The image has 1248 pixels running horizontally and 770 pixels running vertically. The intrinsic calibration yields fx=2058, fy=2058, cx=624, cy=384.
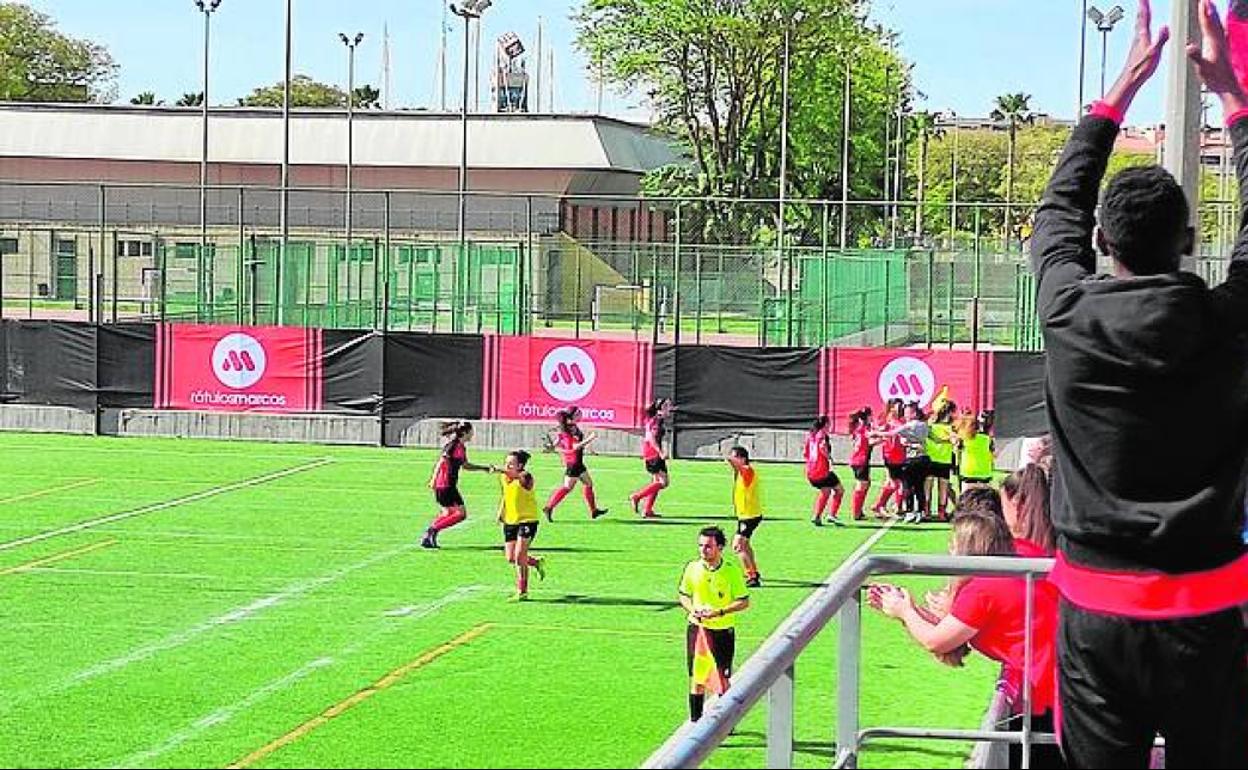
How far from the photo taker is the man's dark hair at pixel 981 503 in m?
7.96

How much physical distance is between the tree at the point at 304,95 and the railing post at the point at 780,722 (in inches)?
5281

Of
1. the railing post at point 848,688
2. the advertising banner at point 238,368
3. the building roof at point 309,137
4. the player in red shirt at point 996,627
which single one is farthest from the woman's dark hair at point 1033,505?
the building roof at point 309,137

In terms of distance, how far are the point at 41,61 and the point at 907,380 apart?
104471 mm

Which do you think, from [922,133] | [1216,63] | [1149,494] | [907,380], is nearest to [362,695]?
[1216,63]

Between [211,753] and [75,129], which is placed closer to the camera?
[211,753]

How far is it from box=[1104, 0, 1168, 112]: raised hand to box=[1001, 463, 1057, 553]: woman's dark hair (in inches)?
126

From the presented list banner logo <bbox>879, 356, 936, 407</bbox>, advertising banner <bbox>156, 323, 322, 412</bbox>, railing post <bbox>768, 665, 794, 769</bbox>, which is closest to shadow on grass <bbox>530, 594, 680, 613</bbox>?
banner logo <bbox>879, 356, 936, 407</bbox>

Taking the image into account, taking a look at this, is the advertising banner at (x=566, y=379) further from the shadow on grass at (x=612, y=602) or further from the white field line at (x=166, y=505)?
the shadow on grass at (x=612, y=602)

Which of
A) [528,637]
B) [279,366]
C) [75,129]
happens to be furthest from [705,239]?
[528,637]

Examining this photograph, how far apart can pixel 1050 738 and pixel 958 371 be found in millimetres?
28915

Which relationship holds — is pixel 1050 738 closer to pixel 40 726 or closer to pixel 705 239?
pixel 40 726

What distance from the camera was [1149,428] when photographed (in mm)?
4090

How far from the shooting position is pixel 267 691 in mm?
15422

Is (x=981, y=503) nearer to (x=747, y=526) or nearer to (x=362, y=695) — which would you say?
(x=362, y=695)
